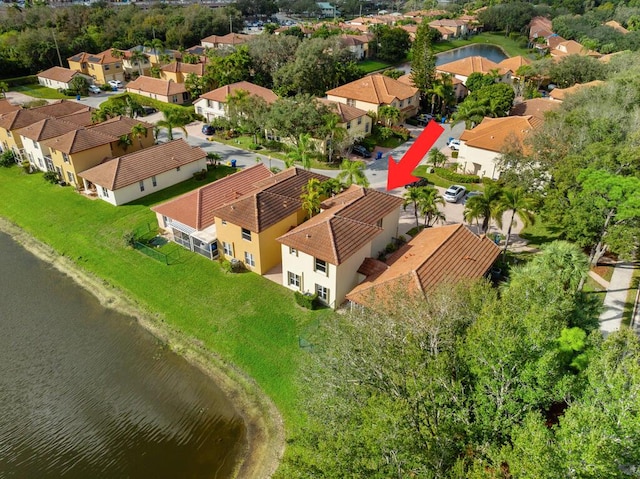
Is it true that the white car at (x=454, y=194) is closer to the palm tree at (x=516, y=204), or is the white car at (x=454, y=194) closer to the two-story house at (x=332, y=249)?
the palm tree at (x=516, y=204)

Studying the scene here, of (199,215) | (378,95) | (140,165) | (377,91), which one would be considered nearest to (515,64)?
(377,91)

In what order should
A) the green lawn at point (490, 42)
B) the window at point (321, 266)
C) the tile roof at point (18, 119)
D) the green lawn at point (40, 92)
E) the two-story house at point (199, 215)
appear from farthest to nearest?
the green lawn at point (490, 42) → the green lawn at point (40, 92) → the tile roof at point (18, 119) → the two-story house at point (199, 215) → the window at point (321, 266)

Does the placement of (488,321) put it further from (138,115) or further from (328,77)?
(138,115)

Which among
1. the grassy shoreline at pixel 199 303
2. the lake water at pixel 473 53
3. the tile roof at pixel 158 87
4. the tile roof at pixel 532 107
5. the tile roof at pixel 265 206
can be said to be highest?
the tile roof at pixel 265 206

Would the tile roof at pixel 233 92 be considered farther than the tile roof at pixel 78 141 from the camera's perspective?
Yes

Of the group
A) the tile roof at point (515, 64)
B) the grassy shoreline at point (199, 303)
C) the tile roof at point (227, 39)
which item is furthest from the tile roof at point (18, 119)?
the tile roof at point (515, 64)

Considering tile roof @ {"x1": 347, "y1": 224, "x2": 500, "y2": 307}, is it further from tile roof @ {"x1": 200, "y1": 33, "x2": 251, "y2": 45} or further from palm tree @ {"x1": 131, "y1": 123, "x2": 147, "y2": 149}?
tile roof @ {"x1": 200, "y1": 33, "x2": 251, "y2": 45}
